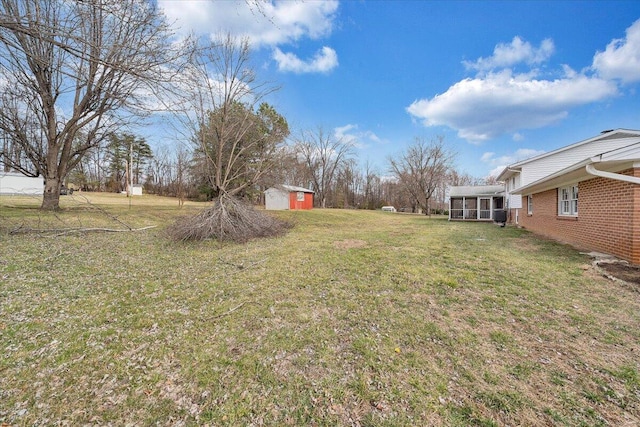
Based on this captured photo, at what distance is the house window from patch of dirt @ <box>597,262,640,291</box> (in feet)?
11.9

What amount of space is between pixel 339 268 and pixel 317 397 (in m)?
3.36

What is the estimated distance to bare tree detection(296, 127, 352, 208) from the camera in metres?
37.1

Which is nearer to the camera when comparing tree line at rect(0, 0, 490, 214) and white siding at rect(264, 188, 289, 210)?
tree line at rect(0, 0, 490, 214)

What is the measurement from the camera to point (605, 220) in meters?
6.27

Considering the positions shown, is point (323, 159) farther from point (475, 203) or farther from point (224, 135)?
point (224, 135)

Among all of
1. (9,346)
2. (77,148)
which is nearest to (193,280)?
(9,346)

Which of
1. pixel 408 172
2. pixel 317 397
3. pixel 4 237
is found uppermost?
pixel 408 172

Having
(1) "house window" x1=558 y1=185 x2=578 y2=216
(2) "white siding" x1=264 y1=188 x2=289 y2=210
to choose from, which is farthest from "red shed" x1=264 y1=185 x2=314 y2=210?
(1) "house window" x1=558 y1=185 x2=578 y2=216

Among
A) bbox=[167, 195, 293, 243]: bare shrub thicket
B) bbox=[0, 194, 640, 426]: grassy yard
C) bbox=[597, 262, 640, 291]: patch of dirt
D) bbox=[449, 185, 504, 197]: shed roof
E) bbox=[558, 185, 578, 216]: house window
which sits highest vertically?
bbox=[449, 185, 504, 197]: shed roof

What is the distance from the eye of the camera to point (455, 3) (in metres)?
8.05

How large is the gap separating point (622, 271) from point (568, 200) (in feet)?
16.2

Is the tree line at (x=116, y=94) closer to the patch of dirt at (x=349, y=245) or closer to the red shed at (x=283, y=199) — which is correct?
the red shed at (x=283, y=199)

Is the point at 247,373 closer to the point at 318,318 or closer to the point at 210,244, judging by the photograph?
the point at 318,318

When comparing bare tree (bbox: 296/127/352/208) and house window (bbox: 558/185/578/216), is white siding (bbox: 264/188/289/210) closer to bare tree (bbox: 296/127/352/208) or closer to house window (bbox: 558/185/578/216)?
bare tree (bbox: 296/127/352/208)
